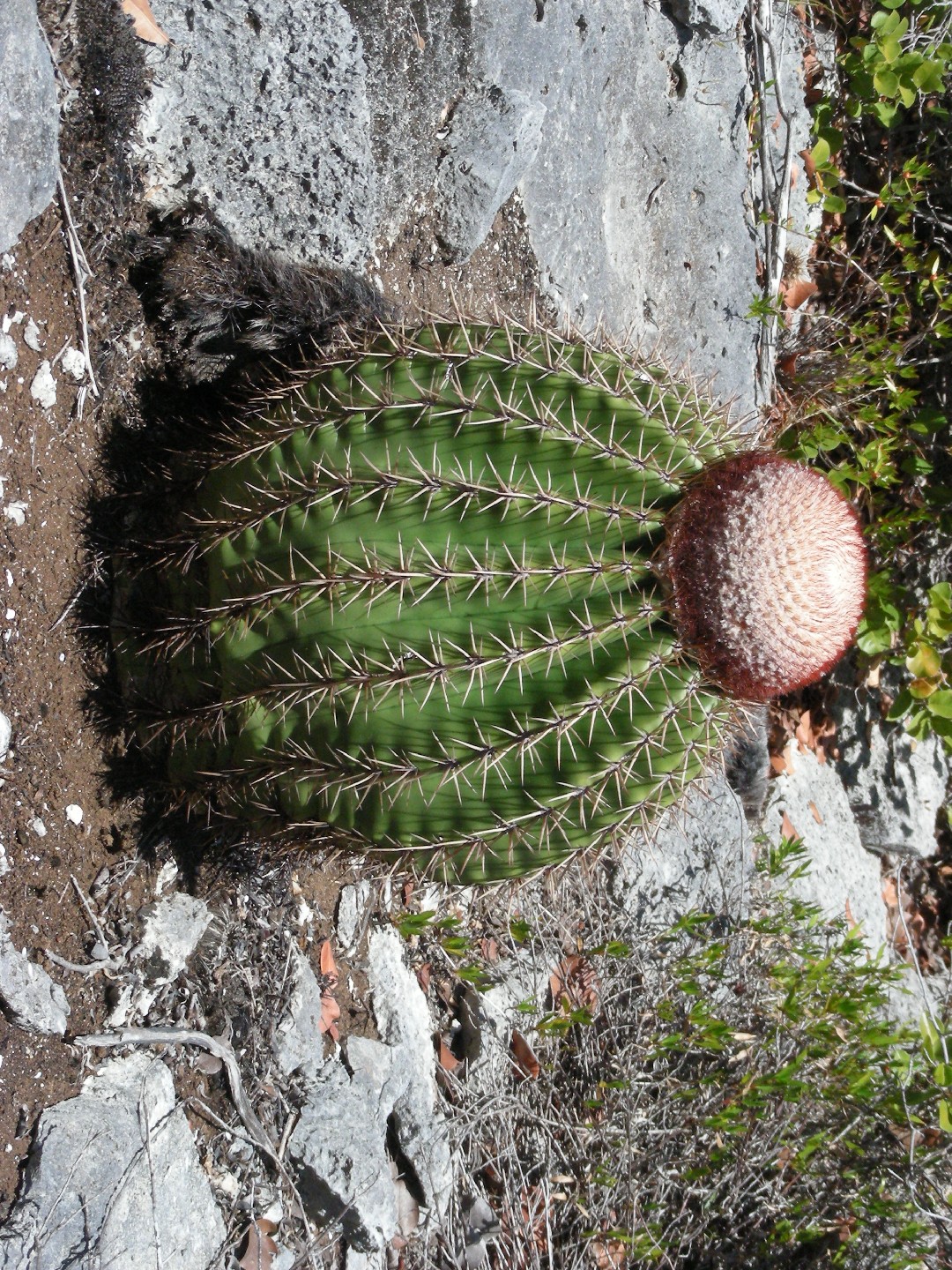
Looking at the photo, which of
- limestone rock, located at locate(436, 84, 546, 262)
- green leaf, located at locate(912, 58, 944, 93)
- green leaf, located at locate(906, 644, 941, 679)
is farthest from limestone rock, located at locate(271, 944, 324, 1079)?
green leaf, located at locate(912, 58, 944, 93)

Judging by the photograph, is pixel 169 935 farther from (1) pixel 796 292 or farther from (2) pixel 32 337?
(1) pixel 796 292

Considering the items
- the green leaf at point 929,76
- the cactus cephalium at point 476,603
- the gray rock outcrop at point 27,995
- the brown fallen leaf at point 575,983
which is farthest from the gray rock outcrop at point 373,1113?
the green leaf at point 929,76

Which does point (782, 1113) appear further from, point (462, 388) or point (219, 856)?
point (462, 388)

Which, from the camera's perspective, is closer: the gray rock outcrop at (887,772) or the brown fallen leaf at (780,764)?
the brown fallen leaf at (780,764)

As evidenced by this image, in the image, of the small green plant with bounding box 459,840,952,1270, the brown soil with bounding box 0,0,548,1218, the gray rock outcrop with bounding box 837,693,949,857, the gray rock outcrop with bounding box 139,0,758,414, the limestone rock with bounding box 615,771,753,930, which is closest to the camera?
the brown soil with bounding box 0,0,548,1218

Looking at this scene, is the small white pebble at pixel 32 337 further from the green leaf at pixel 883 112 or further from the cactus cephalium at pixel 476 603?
the green leaf at pixel 883 112

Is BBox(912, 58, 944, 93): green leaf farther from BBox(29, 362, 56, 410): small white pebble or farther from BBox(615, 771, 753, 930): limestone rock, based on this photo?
BBox(29, 362, 56, 410): small white pebble

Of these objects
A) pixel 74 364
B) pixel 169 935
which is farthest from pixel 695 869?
pixel 74 364
